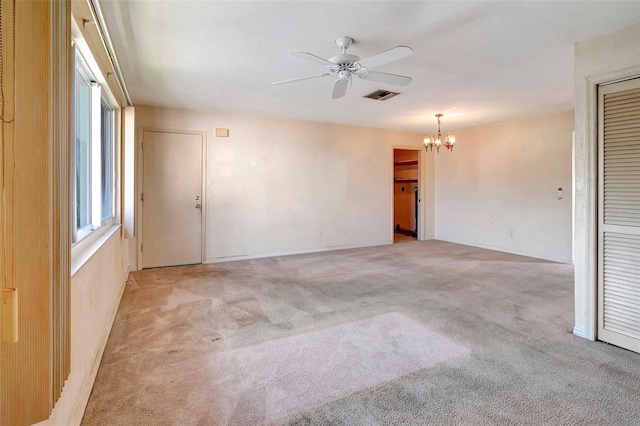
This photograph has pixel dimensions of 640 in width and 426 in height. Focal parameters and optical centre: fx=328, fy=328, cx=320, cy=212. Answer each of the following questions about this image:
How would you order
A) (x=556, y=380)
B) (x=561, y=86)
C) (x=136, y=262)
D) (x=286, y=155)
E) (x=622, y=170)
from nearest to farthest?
(x=556, y=380)
(x=622, y=170)
(x=561, y=86)
(x=136, y=262)
(x=286, y=155)

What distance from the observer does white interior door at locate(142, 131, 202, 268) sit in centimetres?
490

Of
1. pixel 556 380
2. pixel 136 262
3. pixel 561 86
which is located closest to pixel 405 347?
pixel 556 380

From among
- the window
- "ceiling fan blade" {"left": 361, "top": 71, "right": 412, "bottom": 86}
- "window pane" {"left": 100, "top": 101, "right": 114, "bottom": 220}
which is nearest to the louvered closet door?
"ceiling fan blade" {"left": 361, "top": 71, "right": 412, "bottom": 86}

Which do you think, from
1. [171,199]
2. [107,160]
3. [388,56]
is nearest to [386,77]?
[388,56]

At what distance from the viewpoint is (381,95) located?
4344 mm

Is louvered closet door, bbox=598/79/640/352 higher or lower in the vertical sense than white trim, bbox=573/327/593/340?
higher

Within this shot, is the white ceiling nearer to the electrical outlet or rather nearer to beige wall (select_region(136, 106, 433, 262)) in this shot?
beige wall (select_region(136, 106, 433, 262))

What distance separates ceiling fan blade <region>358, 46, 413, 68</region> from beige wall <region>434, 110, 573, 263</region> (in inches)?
170

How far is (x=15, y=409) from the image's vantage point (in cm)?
105

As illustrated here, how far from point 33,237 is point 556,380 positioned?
2768mm

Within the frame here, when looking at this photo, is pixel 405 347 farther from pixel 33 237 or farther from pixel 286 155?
pixel 286 155

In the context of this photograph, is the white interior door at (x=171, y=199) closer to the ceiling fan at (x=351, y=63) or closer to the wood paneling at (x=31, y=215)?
the ceiling fan at (x=351, y=63)

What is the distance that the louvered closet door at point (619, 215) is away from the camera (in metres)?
2.41

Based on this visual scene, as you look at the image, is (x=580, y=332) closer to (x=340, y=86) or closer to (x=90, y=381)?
(x=340, y=86)
